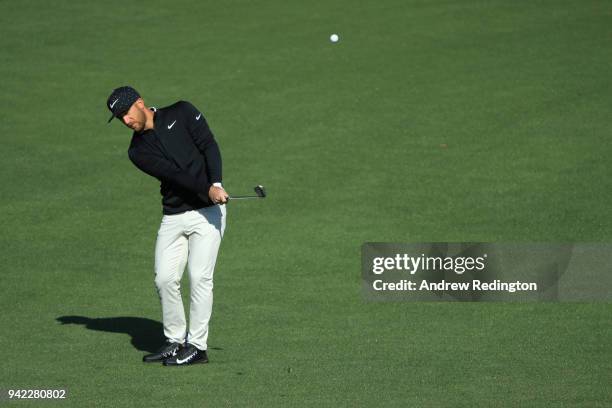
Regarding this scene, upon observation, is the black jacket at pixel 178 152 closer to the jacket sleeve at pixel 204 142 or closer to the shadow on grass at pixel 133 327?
the jacket sleeve at pixel 204 142

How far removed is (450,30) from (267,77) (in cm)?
495

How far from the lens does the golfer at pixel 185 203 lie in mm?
9492

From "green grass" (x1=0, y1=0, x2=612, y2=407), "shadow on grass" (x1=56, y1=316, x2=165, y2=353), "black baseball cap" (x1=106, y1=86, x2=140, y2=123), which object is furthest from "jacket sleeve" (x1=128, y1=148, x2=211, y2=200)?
"shadow on grass" (x1=56, y1=316, x2=165, y2=353)

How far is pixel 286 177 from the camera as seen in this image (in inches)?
667

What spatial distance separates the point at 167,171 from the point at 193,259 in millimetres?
818

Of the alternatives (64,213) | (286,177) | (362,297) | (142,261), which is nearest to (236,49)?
(286,177)

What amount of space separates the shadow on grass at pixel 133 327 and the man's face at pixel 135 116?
2262 mm

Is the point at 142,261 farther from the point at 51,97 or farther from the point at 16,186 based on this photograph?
the point at 51,97

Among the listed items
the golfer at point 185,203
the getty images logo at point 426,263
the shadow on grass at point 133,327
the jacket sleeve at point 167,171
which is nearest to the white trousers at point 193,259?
the golfer at point 185,203

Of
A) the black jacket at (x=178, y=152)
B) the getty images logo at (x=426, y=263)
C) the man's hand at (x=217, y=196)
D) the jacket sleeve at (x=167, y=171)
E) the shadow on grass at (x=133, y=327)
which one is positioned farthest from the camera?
the getty images logo at (x=426, y=263)

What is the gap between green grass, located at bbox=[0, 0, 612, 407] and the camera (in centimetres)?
937

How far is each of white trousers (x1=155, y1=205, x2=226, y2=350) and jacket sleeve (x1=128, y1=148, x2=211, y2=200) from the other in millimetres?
291

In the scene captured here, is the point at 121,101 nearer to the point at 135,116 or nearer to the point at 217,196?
the point at 135,116

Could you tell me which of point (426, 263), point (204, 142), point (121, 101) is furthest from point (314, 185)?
point (121, 101)
